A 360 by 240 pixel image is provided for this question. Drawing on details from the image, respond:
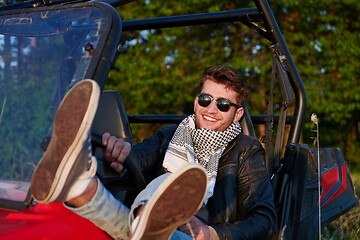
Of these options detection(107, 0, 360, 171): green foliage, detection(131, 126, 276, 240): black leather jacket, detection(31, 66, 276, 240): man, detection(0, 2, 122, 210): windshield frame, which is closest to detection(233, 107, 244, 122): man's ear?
detection(31, 66, 276, 240): man

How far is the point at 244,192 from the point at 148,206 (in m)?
1.08

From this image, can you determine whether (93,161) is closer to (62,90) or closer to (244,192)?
(62,90)

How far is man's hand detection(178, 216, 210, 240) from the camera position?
Answer: 2.13 metres

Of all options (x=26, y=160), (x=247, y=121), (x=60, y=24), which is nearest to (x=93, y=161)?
(x=26, y=160)

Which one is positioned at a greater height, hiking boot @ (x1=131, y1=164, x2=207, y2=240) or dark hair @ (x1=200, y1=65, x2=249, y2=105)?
hiking boot @ (x1=131, y1=164, x2=207, y2=240)

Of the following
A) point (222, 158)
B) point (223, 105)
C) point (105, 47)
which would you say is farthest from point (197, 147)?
point (105, 47)

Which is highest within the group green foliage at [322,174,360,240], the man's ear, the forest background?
the man's ear

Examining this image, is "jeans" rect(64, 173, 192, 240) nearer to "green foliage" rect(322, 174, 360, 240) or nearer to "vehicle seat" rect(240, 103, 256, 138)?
"vehicle seat" rect(240, 103, 256, 138)

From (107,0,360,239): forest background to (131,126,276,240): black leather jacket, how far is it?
7.24 metres

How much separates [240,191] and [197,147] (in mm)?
325

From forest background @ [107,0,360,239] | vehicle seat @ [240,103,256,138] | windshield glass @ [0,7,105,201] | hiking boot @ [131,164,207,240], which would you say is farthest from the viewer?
forest background @ [107,0,360,239]

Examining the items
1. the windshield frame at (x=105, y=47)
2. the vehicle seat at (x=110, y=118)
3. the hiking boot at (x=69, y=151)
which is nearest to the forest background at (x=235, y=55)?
the vehicle seat at (x=110, y=118)

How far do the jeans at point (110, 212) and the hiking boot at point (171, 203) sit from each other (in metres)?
0.07

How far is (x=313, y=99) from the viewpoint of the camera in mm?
10539
